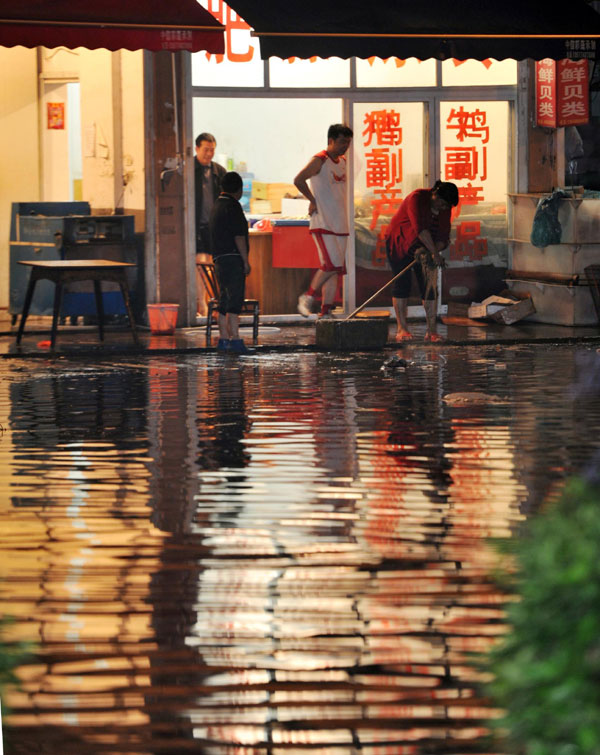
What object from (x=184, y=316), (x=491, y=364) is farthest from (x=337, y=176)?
(x=491, y=364)

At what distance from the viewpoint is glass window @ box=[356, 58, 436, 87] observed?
15.4 m

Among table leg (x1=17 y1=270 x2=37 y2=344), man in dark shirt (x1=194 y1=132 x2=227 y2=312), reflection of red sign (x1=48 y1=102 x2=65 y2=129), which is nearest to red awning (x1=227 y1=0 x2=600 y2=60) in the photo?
man in dark shirt (x1=194 y1=132 x2=227 y2=312)

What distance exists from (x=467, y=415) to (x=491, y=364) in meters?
2.80

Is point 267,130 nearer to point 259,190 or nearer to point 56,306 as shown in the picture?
point 259,190

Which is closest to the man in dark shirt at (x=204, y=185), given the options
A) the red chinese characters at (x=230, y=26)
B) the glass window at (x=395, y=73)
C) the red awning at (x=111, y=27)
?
the red chinese characters at (x=230, y=26)

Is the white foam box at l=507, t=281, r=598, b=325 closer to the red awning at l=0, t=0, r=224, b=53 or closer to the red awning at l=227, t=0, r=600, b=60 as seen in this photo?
the red awning at l=227, t=0, r=600, b=60

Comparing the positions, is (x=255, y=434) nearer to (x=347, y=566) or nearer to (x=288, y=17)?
(x=347, y=566)

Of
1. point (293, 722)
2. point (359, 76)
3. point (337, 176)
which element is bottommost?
point (293, 722)

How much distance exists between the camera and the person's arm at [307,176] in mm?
14469

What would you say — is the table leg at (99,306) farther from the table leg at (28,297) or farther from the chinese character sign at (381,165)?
the chinese character sign at (381,165)

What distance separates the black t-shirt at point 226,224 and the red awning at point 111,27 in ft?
4.69

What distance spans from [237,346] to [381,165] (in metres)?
3.40

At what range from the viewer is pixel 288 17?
43.6 ft

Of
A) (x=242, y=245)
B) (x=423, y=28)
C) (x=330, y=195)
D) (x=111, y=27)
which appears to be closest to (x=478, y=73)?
(x=330, y=195)
